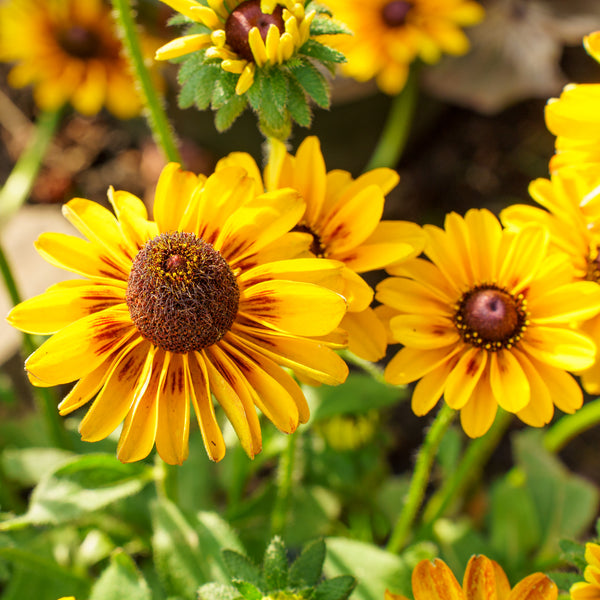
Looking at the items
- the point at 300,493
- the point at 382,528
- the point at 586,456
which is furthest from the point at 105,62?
the point at 586,456

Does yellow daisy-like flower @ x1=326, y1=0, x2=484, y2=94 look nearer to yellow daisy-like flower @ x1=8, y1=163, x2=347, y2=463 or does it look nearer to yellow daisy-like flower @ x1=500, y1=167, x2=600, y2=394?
yellow daisy-like flower @ x1=500, y1=167, x2=600, y2=394

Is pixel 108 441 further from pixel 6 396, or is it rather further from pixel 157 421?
pixel 157 421

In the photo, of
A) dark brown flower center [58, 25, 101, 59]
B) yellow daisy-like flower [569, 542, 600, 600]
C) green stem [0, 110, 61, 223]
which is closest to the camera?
yellow daisy-like flower [569, 542, 600, 600]

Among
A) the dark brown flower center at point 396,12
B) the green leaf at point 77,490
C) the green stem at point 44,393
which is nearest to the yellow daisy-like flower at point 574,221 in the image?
the green leaf at point 77,490

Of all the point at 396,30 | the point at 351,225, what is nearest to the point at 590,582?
the point at 351,225

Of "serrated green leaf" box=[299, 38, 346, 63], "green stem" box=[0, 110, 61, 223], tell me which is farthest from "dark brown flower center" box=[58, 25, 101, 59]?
"serrated green leaf" box=[299, 38, 346, 63]

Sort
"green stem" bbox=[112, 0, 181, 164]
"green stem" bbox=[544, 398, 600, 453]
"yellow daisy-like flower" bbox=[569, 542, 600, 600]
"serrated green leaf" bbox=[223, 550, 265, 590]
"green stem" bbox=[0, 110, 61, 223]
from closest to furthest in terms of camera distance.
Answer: "yellow daisy-like flower" bbox=[569, 542, 600, 600]
"serrated green leaf" bbox=[223, 550, 265, 590]
"green stem" bbox=[112, 0, 181, 164]
"green stem" bbox=[544, 398, 600, 453]
"green stem" bbox=[0, 110, 61, 223]
